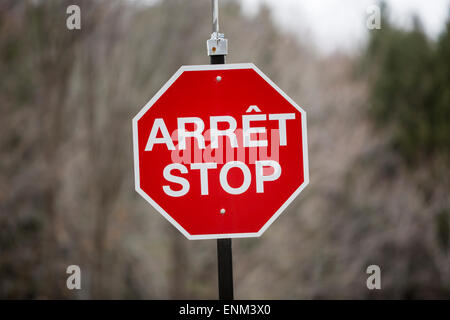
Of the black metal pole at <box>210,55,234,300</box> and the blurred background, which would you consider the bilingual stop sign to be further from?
the blurred background

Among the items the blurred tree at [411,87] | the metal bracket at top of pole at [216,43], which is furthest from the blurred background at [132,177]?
the metal bracket at top of pole at [216,43]

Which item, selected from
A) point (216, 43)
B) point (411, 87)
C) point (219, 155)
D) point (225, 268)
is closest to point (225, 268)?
point (225, 268)

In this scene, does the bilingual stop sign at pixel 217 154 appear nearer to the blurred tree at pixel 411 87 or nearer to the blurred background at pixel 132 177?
the blurred background at pixel 132 177

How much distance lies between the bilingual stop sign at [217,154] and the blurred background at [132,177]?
6.37 m

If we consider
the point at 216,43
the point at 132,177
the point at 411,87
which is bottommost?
the point at 132,177

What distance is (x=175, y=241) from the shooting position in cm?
982

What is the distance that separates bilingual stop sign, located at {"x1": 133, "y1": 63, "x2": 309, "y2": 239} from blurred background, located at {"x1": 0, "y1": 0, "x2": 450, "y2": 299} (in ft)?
20.9

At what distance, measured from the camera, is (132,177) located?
9305 millimetres

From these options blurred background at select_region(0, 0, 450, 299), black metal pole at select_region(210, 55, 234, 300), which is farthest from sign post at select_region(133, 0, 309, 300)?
blurred background at select_region(0, 0, 450, 299)

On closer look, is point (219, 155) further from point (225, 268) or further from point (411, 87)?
point (411, 87)

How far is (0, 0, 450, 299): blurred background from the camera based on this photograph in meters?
8.59

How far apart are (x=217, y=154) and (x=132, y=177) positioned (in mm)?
7439
